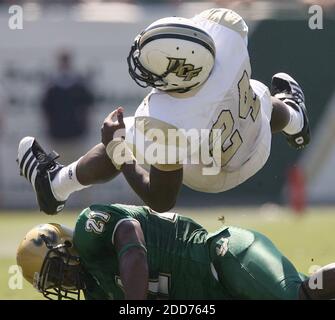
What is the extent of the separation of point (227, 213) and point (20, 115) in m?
2.59

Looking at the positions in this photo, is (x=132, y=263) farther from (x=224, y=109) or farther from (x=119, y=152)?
(x=224, y=109)

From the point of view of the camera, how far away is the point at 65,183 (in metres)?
5.08

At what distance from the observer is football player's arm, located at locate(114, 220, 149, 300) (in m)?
4.08

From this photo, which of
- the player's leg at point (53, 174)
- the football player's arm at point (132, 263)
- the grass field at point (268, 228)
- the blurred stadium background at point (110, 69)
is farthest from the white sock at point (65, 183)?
the blurred stadium background at point (110, 69)

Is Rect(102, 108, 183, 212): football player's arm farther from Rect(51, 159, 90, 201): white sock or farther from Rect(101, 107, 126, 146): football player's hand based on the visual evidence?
Rect(51, 159, 90, 201): white sock

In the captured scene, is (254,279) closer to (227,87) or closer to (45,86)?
(227,87)

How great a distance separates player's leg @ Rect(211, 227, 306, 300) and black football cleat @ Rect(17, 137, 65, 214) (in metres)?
1.08

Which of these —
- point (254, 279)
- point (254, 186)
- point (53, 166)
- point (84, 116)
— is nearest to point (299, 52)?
point (254, 186)

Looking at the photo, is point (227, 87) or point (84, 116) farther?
point (84, 116)

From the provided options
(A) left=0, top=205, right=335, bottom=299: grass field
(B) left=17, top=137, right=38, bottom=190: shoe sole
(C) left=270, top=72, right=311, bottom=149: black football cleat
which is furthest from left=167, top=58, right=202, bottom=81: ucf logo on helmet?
(A) left=0, top=205, right=335, bottom=299: grass field
